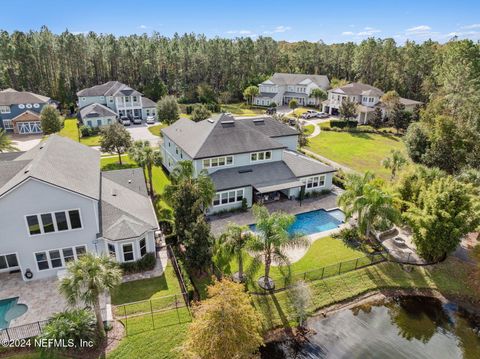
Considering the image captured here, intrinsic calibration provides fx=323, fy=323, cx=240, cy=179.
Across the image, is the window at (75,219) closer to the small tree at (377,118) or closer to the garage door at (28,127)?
the garage door at (28,127)

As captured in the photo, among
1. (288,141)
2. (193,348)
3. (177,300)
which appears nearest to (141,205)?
(177,300)

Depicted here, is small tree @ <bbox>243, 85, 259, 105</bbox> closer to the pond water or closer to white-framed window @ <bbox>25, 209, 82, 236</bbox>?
white-framed window @ <bbox>25, 209, 82, 236</bbox>

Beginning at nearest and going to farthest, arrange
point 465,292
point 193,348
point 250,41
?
point 193,348
point 465,292
point 250,41

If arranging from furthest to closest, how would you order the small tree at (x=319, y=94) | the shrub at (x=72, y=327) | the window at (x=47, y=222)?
1. the small tree at (x=319, y=94)
2. the window at (x=47, y=222)
3. the shrub at (x=72, y=327)

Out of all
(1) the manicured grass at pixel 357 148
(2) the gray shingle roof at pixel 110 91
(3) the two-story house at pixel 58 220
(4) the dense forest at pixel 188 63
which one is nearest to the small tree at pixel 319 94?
(4) the dense forest at pixel 188 63

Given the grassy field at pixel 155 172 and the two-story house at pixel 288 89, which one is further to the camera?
the two-story house at pixel 288 89

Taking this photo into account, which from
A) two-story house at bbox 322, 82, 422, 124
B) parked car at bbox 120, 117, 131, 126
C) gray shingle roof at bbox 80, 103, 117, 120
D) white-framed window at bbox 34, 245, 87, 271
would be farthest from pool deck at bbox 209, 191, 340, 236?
parked car at bbox 120, 117, 131, 126

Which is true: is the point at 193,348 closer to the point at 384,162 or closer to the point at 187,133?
the point at 187,133

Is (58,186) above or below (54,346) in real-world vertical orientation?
above
